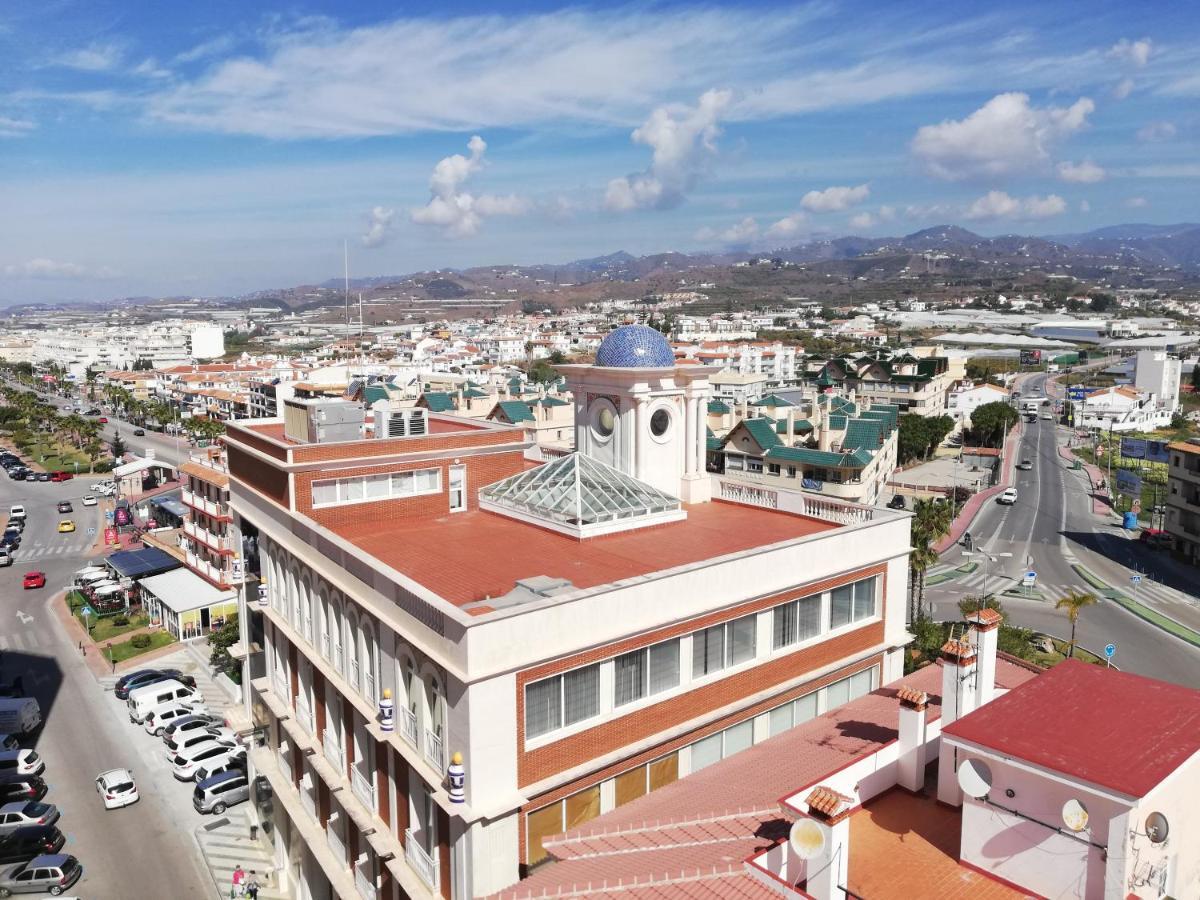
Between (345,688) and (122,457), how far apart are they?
340 feet

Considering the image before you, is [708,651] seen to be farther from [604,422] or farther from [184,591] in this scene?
[184,591]

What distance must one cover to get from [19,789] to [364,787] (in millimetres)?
22860

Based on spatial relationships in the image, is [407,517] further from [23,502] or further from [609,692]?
[23,502]

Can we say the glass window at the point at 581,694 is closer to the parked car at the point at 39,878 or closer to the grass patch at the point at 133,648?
the parked car at the point at 39,878

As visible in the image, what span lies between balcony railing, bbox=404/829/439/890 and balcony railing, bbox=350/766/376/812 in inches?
79.7

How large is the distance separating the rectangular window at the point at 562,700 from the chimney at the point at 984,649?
6.98 meters

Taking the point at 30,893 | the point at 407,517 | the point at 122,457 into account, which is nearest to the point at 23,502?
the point at 122,457

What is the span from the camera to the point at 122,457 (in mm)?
109938

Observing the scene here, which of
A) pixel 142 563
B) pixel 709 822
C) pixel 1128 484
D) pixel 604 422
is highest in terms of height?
pixel 604 422

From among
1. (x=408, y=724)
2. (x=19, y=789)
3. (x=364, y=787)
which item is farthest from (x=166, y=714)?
(x=408, y=724)

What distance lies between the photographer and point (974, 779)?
1260 centimetres

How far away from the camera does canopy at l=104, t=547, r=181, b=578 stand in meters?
58.8

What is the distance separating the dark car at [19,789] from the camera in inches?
1373

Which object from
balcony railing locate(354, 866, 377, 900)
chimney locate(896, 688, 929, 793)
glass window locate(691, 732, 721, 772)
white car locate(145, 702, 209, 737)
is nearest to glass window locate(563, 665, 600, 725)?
glass window locate(691, 732, 721, 772)
